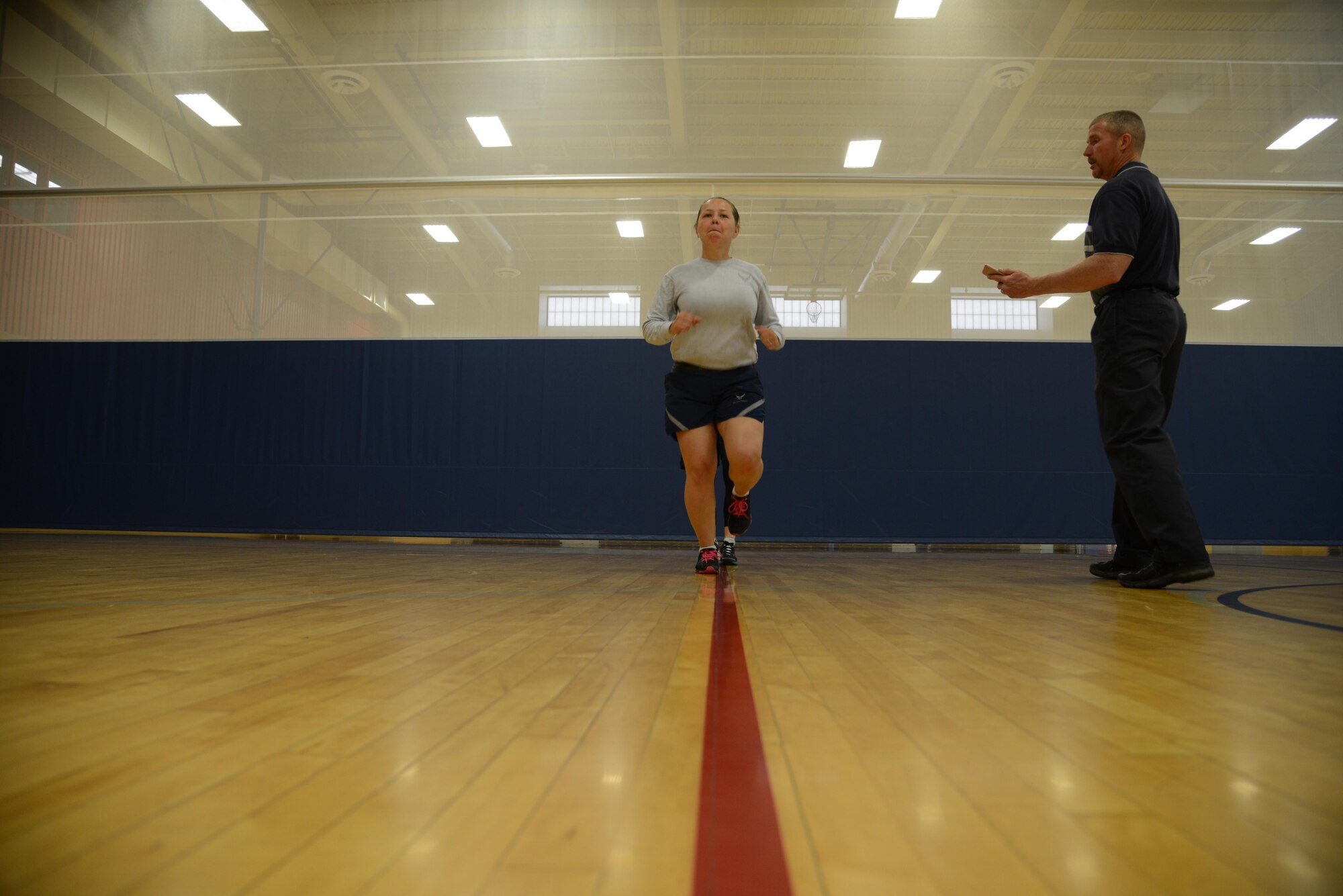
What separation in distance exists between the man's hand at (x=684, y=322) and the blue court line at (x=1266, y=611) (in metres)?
1.39

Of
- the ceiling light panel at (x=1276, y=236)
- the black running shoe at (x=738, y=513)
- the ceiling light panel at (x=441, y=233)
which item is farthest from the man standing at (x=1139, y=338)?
the ceiling light panel at (x=441, y=233)

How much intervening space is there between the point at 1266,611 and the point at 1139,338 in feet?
2.34

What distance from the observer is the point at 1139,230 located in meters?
1.84

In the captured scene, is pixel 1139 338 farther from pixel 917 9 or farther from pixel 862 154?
pixel 917 9

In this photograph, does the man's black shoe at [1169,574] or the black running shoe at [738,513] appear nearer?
the man's black shoe at [1169,574]

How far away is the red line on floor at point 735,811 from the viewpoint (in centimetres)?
35

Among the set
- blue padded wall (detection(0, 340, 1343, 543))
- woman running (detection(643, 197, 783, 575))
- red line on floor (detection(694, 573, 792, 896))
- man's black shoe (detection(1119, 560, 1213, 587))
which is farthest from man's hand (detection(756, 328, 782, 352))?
blue padded wall (detection(0, 340, 1343, 543))

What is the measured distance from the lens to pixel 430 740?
0.56 m

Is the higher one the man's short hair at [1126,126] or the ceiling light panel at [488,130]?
the ceiling light panel at [488,130]

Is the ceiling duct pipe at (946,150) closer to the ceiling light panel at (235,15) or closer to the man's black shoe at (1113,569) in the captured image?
the man's black shoe at (1113,569)

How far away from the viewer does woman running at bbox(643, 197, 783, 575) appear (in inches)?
85.0

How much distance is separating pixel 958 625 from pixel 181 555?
9.57ft

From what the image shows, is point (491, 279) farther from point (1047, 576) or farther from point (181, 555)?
point (1047, 576)

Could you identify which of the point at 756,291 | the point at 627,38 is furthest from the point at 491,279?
the point at 756,291
